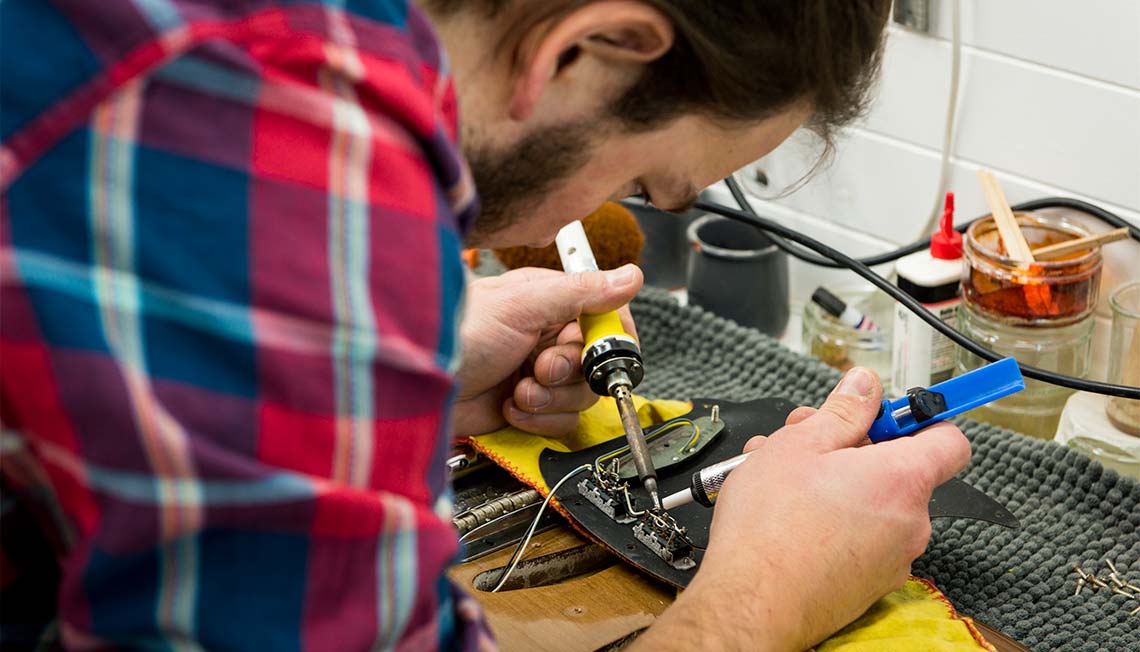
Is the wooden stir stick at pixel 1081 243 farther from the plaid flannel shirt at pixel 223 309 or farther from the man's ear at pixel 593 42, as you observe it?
the plaid flannel shirt at pixel 223 309

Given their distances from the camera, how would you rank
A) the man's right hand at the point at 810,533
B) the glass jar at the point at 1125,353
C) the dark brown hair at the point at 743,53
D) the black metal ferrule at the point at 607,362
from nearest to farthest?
1. the dark brown hair at the point at 743,53
2. the man's right hand at the point at 810,533
3. the black metal ferrule at the point at 607,362
4. the glass jar at the point at 1125,353

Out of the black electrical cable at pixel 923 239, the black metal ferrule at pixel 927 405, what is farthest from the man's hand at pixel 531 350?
the black electrical cable at pixel 923 239

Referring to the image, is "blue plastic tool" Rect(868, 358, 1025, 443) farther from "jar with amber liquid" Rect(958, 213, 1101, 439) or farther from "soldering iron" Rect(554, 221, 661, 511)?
"jar with amber liquid" Rect(958, 213, 1101, 439)

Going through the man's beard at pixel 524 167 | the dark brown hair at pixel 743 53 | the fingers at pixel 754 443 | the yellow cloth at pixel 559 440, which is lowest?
the yellow cloth at pixel 559 440

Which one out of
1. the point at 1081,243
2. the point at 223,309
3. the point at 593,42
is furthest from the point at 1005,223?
the point at 223,309

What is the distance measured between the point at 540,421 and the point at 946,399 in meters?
0.29

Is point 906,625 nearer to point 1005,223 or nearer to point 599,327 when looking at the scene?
point 599,327

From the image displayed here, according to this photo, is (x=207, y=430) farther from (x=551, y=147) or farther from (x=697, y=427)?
(x=697, y=427)

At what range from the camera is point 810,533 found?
0.70 meters

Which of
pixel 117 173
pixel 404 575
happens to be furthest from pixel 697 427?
pixel 117 173

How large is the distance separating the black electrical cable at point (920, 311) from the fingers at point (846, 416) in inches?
9.0

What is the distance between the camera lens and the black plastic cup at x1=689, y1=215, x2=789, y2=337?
1.23 metres

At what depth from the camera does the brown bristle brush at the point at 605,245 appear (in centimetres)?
112

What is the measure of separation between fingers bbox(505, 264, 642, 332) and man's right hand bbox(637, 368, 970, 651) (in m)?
0.18
